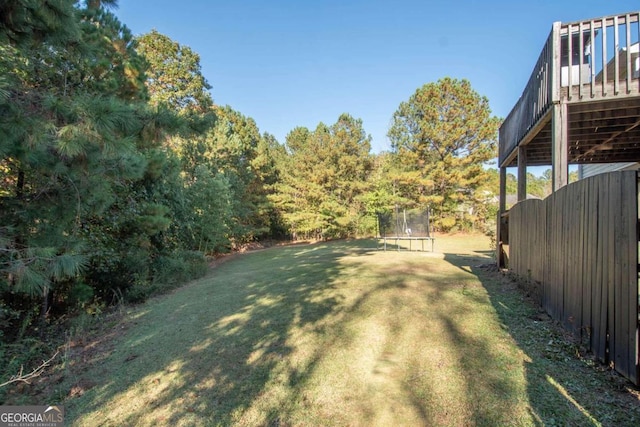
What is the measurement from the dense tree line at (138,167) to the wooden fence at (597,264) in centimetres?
369

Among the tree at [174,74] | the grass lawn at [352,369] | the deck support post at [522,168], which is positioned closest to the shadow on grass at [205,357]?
the grass lawn at [352,369]

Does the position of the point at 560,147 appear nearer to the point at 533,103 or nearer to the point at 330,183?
the point at 533,103

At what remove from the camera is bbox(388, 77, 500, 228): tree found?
15.6 m

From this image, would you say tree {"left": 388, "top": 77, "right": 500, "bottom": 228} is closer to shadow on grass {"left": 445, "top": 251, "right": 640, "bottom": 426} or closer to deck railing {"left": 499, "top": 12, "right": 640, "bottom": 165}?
deck railing {"left": 499, "top": 12, "right": 640, "bottom": 165}

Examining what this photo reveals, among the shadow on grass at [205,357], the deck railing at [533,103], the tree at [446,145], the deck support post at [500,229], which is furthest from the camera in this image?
the tree at [446,145]

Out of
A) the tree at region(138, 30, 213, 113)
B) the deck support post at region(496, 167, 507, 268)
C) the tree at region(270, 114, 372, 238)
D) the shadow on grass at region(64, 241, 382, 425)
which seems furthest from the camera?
the tree at region(270, 114, 372, 238)

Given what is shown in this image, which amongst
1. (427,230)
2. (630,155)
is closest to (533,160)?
(630,155)

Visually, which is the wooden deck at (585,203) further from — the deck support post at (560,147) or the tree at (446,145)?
the tree at (446,145)

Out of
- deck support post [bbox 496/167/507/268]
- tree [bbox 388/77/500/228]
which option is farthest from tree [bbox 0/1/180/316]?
tree [bbox 388/77/500/228]

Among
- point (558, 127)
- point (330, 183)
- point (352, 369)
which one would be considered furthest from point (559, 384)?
point (330, 183)

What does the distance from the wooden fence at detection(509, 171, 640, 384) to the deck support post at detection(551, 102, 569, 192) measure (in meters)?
0.28

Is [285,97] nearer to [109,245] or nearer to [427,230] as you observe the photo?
[427,230]

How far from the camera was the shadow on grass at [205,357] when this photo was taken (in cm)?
215

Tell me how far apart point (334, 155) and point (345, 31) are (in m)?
7.42
